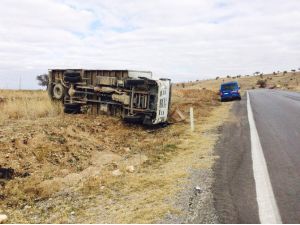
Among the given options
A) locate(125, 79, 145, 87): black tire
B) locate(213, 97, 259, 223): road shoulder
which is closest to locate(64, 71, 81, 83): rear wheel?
locate(125, 79, 145, 87): black tire

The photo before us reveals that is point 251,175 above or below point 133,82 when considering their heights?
below

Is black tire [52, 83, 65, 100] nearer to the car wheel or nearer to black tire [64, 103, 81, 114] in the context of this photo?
the car wheel

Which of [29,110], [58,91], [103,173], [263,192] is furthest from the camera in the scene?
[58,91]

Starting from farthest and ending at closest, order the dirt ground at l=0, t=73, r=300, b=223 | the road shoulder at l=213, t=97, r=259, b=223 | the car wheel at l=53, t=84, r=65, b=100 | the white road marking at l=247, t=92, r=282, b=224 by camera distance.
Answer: the car wheel at l=53, t=84, r=65, b=100, the dirt ground at l=0, t=73, r=300, b=223, the road shoulder at l=213, t=97, r=259, b=223, the white road marking at l=247, t=92, r=282, b=224

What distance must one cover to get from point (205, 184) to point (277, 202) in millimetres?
1471

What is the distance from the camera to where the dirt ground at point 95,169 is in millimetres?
6273

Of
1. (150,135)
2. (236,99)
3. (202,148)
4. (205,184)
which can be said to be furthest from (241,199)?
(236,99)

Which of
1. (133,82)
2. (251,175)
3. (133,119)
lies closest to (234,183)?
(251,175)

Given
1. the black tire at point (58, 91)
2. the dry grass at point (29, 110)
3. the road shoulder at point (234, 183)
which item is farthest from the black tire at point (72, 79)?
the road shoulder at point (234, 183)

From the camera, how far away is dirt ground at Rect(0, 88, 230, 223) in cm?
627

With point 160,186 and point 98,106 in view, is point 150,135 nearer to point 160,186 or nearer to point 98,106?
point 98,106

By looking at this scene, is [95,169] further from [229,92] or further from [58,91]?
[229,92]

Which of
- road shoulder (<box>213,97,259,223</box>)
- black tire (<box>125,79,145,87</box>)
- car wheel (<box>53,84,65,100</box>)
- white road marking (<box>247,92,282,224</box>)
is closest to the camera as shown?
white road marking (<box>247,92,282,224</box>)

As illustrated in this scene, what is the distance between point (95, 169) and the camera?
907 centimetres
